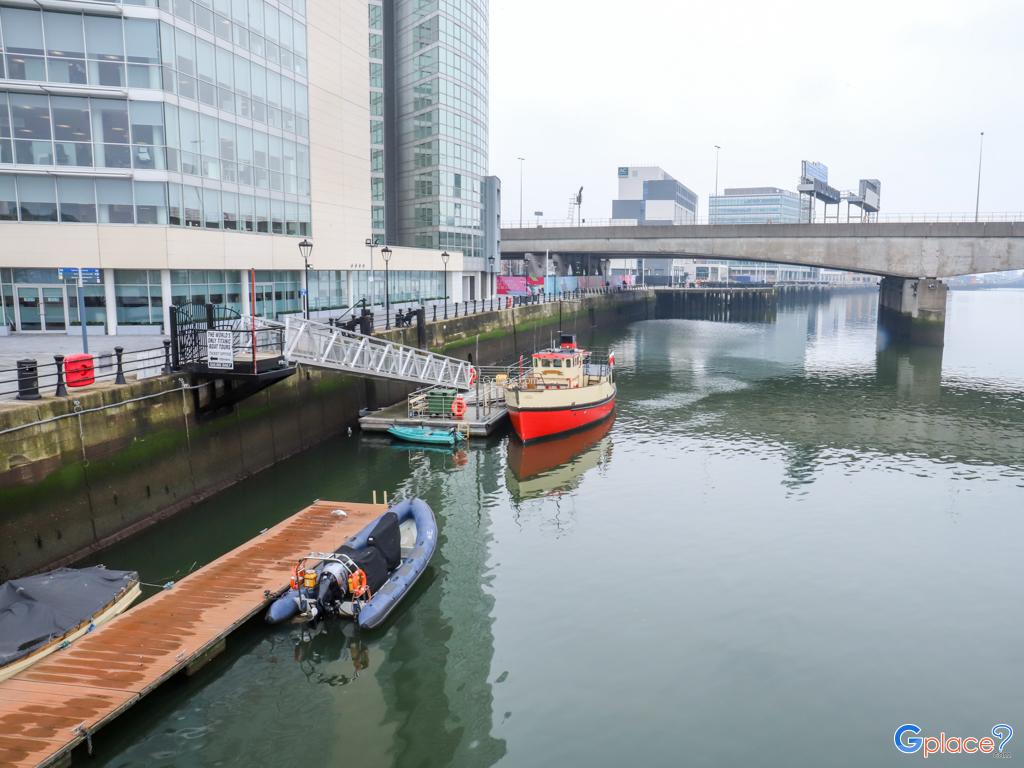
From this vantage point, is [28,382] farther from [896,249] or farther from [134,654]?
[896,249]

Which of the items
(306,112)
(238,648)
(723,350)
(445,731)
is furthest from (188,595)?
(723,350)

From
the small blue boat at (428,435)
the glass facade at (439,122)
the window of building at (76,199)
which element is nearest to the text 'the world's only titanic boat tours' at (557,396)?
the small blue boat at (428,435)

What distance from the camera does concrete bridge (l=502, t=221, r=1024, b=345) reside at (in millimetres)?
71250

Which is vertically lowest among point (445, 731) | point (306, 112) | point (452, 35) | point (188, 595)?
point (445, 731)

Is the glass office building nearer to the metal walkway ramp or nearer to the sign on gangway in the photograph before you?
the metal walkway ramp

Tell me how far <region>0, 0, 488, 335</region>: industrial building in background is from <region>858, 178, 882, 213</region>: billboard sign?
65.9 m

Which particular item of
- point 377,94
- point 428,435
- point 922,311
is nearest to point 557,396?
point 428,435

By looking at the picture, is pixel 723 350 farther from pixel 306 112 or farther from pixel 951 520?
pixel 951 520

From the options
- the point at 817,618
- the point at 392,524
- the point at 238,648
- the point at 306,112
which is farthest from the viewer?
the point at 306,112

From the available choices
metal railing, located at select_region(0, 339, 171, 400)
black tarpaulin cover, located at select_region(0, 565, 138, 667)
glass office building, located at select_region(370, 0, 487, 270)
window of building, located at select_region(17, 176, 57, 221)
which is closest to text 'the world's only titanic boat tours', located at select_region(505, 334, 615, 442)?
metal railing, located at select_region(0, 339, 171, 400)

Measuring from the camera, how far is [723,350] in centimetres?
8094

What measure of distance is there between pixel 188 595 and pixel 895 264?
7534 cm

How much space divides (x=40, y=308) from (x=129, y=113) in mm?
10289

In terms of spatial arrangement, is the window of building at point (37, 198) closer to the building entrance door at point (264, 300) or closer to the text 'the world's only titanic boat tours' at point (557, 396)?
the building entrance door at point (264, 300)
